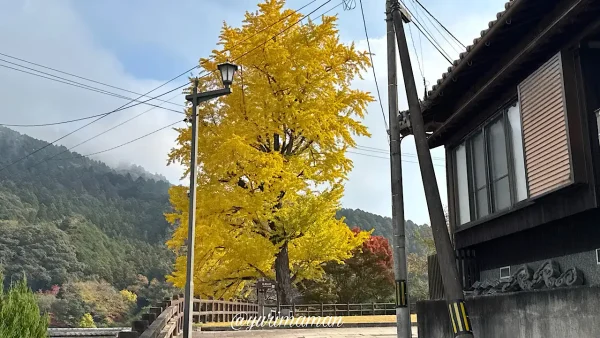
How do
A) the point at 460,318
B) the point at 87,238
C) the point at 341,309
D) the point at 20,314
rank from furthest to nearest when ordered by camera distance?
the point at 87,238
the point at 341,309
the point at 20,314
the point at 460,318

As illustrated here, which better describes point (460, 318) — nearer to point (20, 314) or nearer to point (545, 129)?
point (545, 129)

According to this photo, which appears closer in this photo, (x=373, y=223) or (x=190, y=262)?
(x=190, y=262)

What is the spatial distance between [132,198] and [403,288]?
122789 millimetres

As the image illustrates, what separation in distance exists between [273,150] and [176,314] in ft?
26.4

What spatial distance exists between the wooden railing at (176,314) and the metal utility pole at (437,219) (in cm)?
413

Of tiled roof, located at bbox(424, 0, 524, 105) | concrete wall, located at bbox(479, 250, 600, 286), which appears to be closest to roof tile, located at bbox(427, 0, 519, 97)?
tiled roof, located at bbox(424, 0, 524, 105)

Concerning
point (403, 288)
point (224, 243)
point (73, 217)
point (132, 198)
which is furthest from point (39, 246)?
point (403, 288)

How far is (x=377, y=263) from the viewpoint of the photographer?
138 ft

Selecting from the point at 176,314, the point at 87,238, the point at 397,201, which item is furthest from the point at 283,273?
the point at 87,238

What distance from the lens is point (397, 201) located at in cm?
928

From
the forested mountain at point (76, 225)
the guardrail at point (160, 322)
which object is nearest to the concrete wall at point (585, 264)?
the guardrail at point (160, 322)

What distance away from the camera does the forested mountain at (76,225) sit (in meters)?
71.4

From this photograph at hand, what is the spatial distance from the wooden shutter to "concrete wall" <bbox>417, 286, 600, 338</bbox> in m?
1.61

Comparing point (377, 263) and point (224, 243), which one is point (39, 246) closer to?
point (377, 263)
